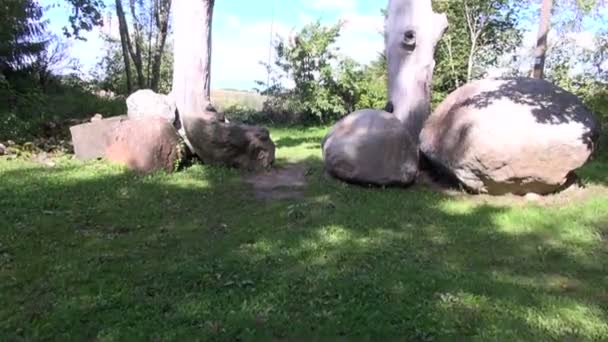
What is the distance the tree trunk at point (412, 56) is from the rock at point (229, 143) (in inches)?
69.3

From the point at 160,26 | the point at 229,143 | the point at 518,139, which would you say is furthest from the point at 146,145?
the point at 160,26

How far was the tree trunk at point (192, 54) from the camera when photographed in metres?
7.07

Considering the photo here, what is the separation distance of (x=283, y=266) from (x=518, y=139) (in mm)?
2897

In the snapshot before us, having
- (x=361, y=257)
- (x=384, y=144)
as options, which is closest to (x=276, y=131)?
(x=384, y=144)

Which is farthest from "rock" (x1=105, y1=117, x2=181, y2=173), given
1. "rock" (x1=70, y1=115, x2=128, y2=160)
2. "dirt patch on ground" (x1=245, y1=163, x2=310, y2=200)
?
"dirt patch on ground" (x1=245, y1=163, x2=310, y2=200)

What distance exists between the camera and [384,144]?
6.45m

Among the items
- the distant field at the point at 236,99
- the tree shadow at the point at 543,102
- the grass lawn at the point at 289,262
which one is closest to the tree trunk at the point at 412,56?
the tree shadow at the point at 543,102

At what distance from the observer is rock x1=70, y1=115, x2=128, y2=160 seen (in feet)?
23.8

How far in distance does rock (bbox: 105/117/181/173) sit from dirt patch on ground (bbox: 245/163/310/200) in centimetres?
97

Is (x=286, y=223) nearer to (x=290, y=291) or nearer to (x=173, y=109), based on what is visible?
(x=290, y=291)

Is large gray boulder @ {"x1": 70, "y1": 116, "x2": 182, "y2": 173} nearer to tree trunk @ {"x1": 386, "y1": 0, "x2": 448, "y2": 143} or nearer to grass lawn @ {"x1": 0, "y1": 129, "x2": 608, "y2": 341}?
grass lawn @ {"x1": 0, "y1": 129, "x2": 608, "y2": 341}

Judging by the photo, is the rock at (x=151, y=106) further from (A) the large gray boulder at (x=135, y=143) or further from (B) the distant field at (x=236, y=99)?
(B) the distant field at (x=236, y=99)

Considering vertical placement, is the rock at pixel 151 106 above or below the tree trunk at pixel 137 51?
below

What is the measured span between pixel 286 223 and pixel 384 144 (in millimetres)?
1838
